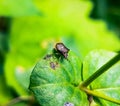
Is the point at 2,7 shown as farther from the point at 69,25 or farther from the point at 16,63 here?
the point at 69,25

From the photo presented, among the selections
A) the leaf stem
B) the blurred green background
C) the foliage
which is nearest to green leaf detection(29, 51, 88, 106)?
the foliage

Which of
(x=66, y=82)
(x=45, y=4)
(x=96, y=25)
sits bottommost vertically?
(x=66, y=82)

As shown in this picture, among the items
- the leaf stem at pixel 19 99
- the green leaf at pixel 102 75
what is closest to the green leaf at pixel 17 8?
the leaf stem at pixel 19 99

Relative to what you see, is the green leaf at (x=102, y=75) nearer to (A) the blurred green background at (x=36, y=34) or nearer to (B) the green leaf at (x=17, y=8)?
(A) the blurred green background at (x=36, y=34)

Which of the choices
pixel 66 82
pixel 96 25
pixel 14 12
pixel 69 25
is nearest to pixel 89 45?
pixel 69 25

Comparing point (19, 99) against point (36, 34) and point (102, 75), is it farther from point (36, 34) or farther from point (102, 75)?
point (102, 75)

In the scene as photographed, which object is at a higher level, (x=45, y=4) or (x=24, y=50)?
(x=45, y=4)

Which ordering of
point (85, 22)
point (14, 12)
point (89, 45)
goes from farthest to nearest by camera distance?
point (85, 22)
point (89, 45)
point (14, 12)
